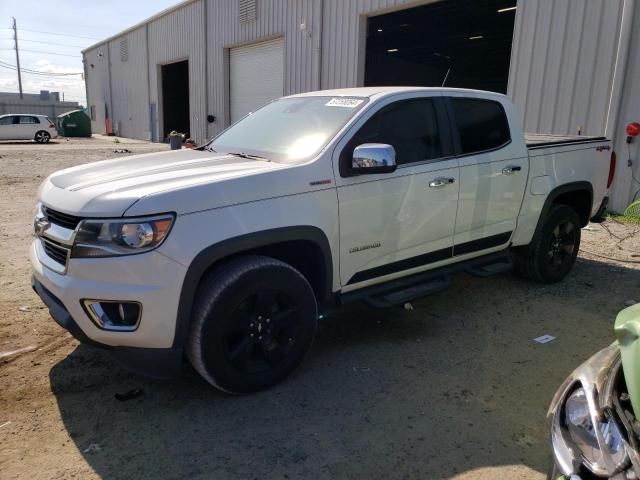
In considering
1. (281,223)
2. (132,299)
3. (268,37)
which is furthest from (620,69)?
(268,37)

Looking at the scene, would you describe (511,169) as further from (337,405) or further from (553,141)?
(337,405)

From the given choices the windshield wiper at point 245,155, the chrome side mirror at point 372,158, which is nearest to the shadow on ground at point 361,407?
the chrome side mirror at point 372,158

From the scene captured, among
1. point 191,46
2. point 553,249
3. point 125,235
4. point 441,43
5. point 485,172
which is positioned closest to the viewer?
point 125,235

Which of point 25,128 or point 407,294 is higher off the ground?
point 25,128

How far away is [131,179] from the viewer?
3.19 metres

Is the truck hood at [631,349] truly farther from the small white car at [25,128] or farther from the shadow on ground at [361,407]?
the small white car at [25,128]

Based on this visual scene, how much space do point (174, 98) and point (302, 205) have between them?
28.1 metres

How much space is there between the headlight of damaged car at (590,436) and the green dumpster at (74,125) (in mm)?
39520

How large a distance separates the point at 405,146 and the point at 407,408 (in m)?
1.92

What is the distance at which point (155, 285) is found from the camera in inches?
110

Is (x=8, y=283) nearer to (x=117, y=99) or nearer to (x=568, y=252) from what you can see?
(x=568, y=252)

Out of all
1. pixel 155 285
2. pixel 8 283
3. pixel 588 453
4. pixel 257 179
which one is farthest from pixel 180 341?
pixel 8 283

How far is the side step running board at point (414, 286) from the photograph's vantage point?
3.82m

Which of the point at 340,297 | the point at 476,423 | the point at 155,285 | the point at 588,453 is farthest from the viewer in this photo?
the point at 340,297
